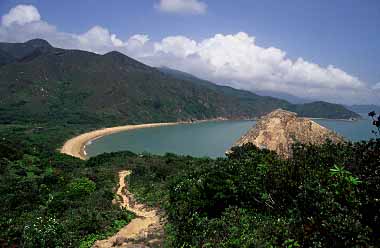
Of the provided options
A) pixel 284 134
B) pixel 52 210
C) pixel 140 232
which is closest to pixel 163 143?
pixel 284 134

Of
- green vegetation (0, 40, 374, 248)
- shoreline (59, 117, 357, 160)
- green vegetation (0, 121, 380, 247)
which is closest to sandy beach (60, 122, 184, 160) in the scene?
shoreline (59, 117, 357, 160)

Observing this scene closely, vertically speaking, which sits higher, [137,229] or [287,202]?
[287,202]

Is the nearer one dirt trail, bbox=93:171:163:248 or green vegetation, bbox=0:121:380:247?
green vegetation, bbox=0:121:380:247

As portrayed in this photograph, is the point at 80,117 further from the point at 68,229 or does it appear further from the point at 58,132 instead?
the point at 68,229

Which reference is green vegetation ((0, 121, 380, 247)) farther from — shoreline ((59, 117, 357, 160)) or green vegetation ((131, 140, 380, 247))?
shoreline ((59, 117, 357, 160))

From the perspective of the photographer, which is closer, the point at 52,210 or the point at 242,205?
the point at 242,205

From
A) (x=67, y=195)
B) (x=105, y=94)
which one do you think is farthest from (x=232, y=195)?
(x=105, y=94)

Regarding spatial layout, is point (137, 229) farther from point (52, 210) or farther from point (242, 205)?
point (52, 210)

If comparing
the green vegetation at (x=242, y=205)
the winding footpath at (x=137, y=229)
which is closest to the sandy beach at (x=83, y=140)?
the winding footpath at (x=137, y=229)
